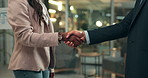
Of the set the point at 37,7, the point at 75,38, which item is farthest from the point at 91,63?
the point at 37,7

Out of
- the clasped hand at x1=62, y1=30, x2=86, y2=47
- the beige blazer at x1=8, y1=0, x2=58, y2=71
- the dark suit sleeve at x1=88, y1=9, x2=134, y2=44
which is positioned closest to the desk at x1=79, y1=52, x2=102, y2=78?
the clasped hand at x1=62, y1=30, x2=86, y2=47

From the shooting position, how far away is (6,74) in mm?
2664

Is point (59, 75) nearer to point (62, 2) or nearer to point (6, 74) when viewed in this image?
point (6, 74)

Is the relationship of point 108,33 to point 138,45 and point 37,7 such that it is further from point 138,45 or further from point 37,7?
point 37,7

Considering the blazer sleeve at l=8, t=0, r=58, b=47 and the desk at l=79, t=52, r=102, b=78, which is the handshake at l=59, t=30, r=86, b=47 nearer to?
the blazer sleeve at l=8, t=0, r=58, b=47

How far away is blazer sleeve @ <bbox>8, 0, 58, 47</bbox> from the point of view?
126cm

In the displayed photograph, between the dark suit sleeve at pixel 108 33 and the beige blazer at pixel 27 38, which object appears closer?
the beige blazer at pixel 27 38

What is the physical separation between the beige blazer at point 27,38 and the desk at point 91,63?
3.53 metres

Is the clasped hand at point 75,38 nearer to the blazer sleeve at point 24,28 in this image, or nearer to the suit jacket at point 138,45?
the blazer sleeve at point 24,28

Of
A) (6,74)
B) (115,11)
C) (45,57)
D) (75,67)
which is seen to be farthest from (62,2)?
(45,57)

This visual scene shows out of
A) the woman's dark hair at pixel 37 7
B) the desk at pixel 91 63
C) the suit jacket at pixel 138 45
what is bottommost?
the desk at pixel 91 63

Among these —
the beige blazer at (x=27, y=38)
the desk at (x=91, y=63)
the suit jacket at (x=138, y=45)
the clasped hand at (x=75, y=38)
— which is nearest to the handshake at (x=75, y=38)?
the clasped hand at (x=75, y=38)

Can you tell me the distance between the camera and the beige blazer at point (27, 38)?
50.0 inches

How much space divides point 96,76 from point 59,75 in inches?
34.3
